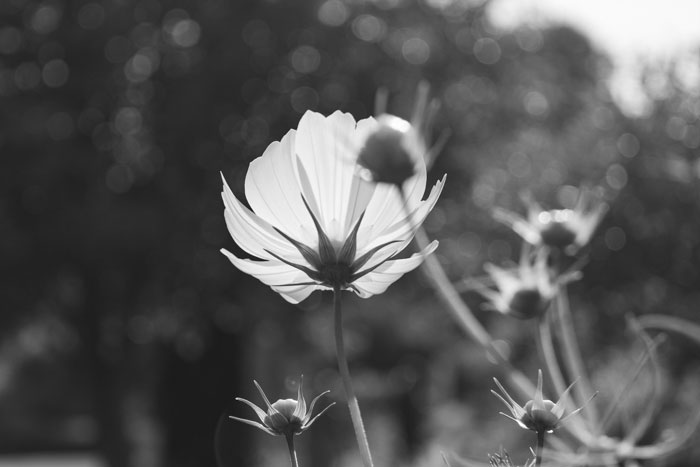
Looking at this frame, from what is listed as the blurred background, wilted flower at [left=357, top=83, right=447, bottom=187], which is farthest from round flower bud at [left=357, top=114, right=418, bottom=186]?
the blurred background

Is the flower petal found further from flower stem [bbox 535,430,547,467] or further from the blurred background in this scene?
the blurred background

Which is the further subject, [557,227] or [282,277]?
[557,227]

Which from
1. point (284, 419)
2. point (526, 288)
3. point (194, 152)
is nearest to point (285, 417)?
point (284, 419)

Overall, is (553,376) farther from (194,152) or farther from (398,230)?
(194,152)

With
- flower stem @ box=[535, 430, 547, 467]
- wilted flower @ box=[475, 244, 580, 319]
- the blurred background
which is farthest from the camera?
the blurred background

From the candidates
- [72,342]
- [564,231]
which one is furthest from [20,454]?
[564,231]

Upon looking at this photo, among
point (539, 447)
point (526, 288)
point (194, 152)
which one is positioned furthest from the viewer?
point (194, 152)

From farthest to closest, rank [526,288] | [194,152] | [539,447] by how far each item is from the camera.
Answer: [194,152] < [526,288] < [539,447]
